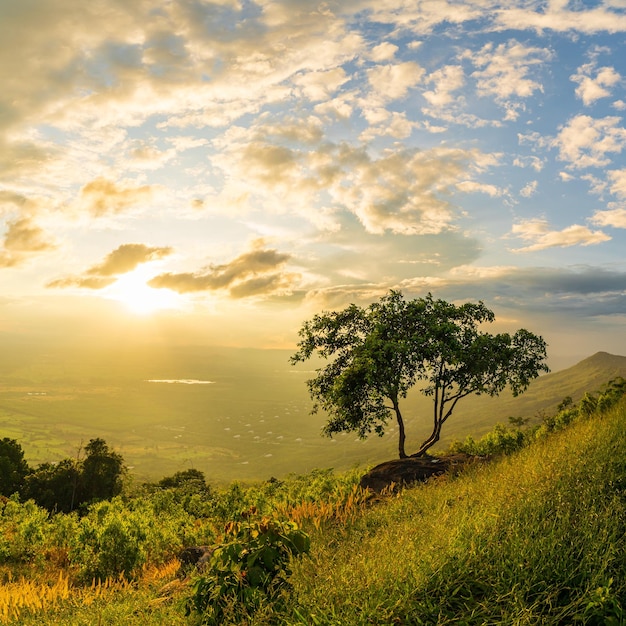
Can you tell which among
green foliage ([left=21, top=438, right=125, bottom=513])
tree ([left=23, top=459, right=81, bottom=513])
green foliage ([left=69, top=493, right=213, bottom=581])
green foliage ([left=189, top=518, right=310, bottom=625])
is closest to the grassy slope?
green foliage ([left=189, top=518, right=310, bottom=625])

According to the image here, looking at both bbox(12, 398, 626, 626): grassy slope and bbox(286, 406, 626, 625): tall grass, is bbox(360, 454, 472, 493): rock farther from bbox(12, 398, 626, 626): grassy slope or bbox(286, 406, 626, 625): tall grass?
bbox(286, 406, 626, 625): tall grass

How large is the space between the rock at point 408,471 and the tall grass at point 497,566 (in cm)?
810

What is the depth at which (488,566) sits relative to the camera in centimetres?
620

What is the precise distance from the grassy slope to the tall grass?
2cm

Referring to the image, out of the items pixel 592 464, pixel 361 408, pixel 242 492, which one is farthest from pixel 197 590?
pixel 242 492

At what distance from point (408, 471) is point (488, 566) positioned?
11342mm

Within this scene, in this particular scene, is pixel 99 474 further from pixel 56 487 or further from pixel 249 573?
pixel 249 573

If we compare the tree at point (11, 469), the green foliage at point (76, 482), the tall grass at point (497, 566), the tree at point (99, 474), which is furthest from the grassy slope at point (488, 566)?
the tree at point (11, 469)

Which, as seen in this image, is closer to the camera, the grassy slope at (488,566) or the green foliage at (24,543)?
the grassy slope at (488,566)

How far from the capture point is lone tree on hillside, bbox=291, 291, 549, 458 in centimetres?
2114

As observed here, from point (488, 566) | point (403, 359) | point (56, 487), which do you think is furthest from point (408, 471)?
point (56, 487)

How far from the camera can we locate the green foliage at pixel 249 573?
6.45 meters

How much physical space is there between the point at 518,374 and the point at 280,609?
20282 mm

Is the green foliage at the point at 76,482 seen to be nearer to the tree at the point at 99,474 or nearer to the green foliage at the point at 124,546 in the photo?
the tree at the point at 99,474
